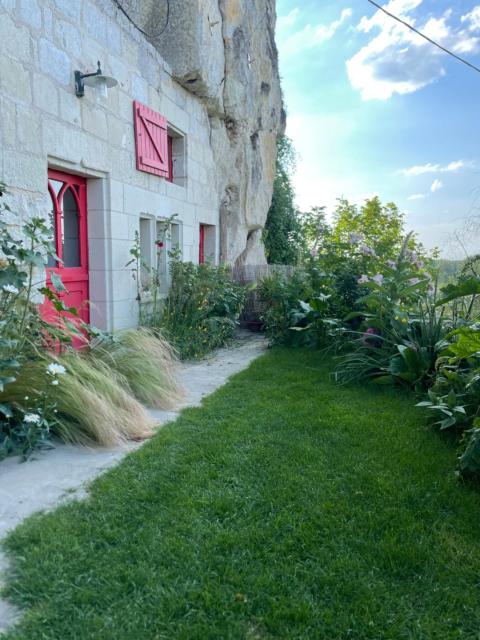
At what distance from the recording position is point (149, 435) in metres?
2.92

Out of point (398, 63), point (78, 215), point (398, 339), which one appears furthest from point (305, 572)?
point (398, 63)

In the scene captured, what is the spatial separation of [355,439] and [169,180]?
16.8 feet

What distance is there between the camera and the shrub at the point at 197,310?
5.43 metres

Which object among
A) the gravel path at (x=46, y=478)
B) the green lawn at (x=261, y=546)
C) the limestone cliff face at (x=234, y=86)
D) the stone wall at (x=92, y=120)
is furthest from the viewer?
the limestone cliff face at (x=234, y=86)

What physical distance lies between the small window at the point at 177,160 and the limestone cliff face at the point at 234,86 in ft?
2.64

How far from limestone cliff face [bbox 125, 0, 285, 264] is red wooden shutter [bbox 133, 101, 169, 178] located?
1.21 m

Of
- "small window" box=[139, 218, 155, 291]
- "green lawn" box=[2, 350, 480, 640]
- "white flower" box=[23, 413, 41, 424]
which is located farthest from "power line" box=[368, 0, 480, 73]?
"white flower" box=[23, 413, 41, 424]

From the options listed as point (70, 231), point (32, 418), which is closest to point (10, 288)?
point (32, 418)

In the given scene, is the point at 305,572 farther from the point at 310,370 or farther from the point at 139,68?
the point at 139,68

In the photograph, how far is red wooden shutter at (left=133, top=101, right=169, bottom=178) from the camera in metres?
5.09

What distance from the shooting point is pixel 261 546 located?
175 centimetres

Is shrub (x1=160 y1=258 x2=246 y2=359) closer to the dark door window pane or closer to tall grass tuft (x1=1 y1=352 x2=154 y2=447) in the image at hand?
the dark door window pane

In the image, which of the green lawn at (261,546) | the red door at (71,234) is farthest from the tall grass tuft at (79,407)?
the red door at (71,234)

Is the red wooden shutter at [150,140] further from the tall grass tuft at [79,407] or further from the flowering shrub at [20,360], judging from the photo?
the tall grass tuft at [79,407]
